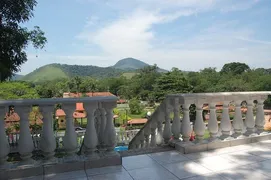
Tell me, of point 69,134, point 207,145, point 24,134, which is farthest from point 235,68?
point 24,134

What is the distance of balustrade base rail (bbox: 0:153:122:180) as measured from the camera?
2150 mm

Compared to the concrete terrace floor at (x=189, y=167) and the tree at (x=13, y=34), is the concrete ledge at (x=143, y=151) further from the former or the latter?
the tree at (x=13, y=34)

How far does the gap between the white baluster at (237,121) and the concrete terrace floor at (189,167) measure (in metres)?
0.33

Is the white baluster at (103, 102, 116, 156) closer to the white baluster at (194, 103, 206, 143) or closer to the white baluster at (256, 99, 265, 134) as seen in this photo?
the white baluster at (194, 103, 206, 143)

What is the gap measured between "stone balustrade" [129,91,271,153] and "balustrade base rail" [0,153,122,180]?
1.00m

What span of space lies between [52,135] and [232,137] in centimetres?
260

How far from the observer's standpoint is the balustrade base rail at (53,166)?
215cm

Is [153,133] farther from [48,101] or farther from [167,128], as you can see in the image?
[48,101]

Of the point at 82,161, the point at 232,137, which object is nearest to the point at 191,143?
the point at 232,137

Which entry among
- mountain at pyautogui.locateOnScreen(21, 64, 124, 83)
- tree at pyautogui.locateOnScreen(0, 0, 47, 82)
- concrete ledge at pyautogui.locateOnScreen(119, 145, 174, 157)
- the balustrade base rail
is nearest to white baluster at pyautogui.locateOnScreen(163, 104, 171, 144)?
concrete ledge at pyautogui.locateOnScreen(119, 145, 174, 157)

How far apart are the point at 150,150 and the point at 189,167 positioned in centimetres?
67

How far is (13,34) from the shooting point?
6.96 meters

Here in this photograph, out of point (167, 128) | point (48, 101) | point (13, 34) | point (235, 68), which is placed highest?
point (235, 68)

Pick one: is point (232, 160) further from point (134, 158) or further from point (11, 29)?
point (11, 29)
